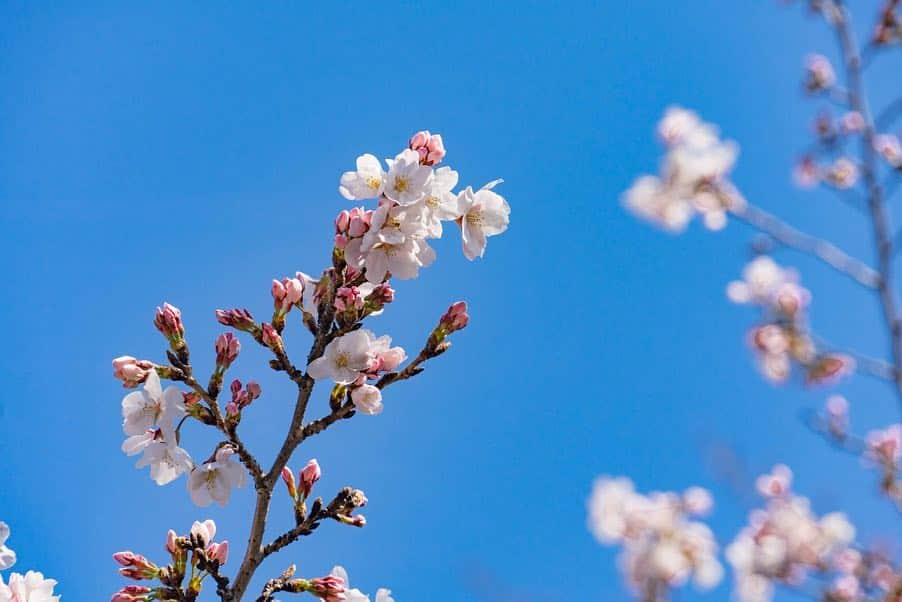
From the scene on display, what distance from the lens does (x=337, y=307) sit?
8.72 feet

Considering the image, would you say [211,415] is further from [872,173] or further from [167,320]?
[872,173]

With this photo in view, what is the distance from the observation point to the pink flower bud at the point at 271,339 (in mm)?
2682

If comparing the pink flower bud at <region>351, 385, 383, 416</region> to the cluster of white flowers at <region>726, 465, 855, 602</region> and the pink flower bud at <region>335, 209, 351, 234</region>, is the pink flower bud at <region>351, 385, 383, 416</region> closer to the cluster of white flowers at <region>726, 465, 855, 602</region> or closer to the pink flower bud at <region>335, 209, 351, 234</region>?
the pink flower bud at <region>335, 209, 351, 234</region>

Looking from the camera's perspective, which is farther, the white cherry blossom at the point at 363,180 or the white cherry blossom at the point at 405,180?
the white cherry blossom at the point at 363,180

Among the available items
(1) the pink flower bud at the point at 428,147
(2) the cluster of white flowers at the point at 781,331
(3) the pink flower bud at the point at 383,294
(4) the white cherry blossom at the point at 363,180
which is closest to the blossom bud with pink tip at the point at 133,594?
(3) the pink flower bud at the point at 383,294

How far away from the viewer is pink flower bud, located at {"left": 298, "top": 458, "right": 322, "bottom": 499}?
2867 millimetres

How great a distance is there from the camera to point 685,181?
3.66 meters

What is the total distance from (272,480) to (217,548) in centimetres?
41

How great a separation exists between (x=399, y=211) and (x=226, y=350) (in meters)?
0.87

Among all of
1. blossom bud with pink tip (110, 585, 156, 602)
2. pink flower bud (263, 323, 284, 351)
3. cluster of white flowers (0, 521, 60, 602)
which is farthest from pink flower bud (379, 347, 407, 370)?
cluster of white flowers (0, 521, 60, 602)

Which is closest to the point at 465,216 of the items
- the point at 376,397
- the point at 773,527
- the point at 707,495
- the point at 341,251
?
the point at 341,251

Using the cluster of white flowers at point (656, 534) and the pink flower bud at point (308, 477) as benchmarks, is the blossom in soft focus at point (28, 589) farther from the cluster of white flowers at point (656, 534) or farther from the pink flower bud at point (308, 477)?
the cluster of white flowers at point (656, 534)

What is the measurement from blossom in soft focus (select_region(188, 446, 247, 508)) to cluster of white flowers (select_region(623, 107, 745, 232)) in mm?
2492

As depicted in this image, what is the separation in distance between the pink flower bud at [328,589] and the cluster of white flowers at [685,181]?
2424 millimetres
